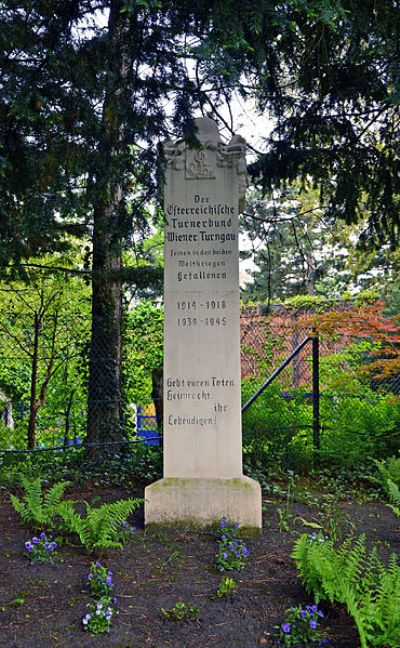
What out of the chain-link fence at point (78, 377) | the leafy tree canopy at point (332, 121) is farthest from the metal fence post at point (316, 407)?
the leafy tree canopy at point (332, 121)

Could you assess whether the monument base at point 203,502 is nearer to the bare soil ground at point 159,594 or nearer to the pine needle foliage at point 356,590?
the bare soil ground at point 159,594

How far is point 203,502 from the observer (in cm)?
436

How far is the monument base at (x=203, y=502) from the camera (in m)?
4.31

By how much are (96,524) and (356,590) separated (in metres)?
1.66

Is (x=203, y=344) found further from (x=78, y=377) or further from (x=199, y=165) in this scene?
(x=78, y=377)

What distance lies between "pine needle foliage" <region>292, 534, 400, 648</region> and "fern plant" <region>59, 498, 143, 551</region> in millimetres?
1255

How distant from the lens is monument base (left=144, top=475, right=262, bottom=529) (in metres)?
4.31

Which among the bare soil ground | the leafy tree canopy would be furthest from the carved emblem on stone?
the bare soil ground

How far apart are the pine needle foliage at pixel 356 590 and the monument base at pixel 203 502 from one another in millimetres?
1036

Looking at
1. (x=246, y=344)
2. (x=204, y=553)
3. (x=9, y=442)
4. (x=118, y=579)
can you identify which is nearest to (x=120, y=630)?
(x=118, y=579)

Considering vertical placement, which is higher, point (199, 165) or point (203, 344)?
point (199, 165)

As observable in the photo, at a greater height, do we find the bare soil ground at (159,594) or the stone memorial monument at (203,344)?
the stone memorial monument at (203,344)

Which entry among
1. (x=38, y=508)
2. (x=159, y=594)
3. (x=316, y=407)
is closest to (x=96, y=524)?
(x=38, y=508)

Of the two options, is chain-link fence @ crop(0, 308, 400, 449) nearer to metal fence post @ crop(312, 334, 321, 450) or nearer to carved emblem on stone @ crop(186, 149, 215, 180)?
metal fence post @ crop(312, 334, 321, 450)
